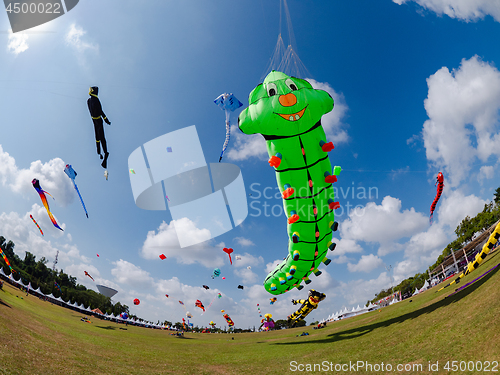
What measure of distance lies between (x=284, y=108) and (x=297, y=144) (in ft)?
5.32

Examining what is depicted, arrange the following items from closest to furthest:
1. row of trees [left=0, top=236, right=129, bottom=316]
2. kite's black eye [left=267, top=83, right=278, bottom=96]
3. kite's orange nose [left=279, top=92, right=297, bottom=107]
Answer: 1. kite's orange nose [left=279, top=92, right=297, bottom=107]
2. kite's black eye [left=267, top=83, right=278, bottom=96]
3. row of trees [left=0, top=236, right=129, bottom=316]

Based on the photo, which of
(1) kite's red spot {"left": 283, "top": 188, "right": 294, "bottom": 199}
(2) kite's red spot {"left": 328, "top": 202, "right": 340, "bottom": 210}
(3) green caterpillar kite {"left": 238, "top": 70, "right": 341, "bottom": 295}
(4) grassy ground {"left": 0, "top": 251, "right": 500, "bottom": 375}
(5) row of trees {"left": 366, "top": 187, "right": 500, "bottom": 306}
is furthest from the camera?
(5) row of trees {"left": 366, "top": 187, "right": 500, "bottom": 306}

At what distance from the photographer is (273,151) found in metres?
10.3

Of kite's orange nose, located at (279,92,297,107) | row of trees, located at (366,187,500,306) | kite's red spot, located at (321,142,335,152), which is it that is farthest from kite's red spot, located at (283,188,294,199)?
row of trees, located at (366,187,500,306)

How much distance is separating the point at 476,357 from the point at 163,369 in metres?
11.6

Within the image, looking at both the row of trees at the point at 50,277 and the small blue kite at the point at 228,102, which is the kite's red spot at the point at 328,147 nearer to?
the small blue kite at the point at 228,102

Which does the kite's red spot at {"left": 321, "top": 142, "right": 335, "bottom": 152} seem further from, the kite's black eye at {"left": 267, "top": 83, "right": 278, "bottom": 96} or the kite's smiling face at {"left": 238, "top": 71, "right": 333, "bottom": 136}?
the kite's black eye at {"left": 267, "top": 83, "right": 278, "bottom": 96}

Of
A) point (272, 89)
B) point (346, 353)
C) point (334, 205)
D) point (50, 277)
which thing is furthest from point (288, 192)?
point (50, 277)

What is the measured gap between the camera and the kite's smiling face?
31.4 ft

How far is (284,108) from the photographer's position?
9539mm

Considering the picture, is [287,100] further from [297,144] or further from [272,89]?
[297,144]

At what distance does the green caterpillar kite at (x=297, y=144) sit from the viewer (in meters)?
9.70

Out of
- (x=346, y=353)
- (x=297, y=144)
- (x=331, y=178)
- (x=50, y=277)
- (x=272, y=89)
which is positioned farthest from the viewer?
(x=50, y=277)

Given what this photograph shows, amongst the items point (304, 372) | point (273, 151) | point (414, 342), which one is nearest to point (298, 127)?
point (273, 151)
